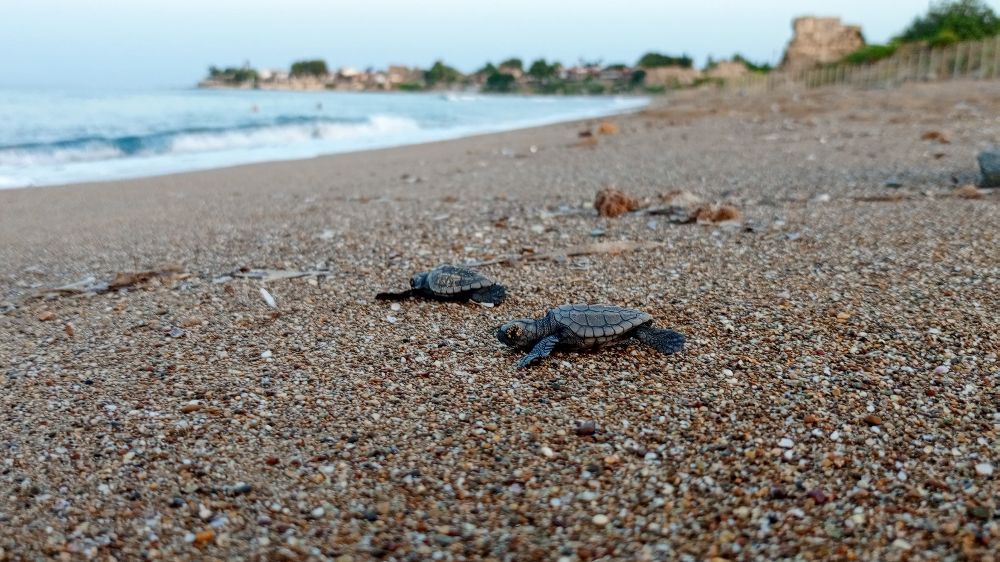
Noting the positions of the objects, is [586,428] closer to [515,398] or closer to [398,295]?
[515,398]

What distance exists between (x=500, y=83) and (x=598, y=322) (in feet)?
360

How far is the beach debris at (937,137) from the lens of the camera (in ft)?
33.5

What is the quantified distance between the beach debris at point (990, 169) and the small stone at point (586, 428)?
611 centimetres

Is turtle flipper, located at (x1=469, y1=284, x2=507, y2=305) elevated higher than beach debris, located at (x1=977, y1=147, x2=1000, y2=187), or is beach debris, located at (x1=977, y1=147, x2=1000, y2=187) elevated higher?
beach debris, located at (x1=977, y1=147, x2=1000, y2=187)

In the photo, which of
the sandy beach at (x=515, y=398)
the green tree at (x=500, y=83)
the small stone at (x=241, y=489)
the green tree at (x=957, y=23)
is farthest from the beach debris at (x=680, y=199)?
the green tree at (x=500, y=83)

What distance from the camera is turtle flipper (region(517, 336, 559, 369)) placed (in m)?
3.14

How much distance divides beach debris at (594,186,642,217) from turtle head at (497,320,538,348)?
125 inches

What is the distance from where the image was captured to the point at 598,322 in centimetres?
323

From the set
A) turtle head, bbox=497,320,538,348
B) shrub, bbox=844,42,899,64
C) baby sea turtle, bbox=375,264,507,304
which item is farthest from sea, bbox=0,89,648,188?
shrub, bbox=844,42,899,64

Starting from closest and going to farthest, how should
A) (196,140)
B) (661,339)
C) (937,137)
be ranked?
(661,339) < (937,137) < (196,140)

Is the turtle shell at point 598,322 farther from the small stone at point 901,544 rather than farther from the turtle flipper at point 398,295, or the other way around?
the small stone at point 901,544

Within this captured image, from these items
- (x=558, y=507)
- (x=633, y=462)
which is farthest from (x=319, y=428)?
(x=633, y=462)

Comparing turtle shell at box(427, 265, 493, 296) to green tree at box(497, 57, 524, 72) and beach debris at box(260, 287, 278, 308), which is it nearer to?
beach debris at box(260, 287, 278, 308)

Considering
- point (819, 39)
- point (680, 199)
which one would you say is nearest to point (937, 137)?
point (680, 199)
